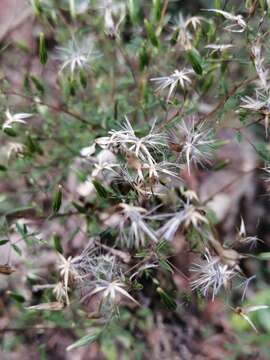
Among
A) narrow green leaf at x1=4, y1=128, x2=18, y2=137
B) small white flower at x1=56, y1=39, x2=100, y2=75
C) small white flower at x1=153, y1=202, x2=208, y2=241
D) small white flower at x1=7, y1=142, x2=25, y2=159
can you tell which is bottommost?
small white flower at x1=7, y1=142, x2=25, y2=159

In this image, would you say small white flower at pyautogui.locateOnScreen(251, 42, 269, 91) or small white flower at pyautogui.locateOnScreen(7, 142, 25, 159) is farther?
small white flower at pyautogui.locateOnScreen(7, 142, 25, 159)

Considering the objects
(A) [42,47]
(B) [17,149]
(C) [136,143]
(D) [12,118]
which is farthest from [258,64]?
(B) [17,149]

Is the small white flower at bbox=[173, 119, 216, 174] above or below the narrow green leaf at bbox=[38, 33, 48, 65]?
below

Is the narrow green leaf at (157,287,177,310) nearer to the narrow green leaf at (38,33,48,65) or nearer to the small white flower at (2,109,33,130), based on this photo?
the small white flower at (2,109,33,130)

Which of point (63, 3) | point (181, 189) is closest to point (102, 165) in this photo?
point (181, 189)

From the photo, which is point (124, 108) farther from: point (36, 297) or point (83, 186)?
point (36, 297)

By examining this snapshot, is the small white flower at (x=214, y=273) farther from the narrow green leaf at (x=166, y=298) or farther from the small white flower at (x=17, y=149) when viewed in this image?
the small white flower at (x=17, y=149)

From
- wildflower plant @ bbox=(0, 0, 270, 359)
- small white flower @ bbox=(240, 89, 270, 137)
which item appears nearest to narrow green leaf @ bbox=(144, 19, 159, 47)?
wildflower plant @ bbox=(0, 0, 270, 359)

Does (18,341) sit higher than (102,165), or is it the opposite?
(102,165)

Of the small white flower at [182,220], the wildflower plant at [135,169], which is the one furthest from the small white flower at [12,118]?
the small white flower at [182,220]
